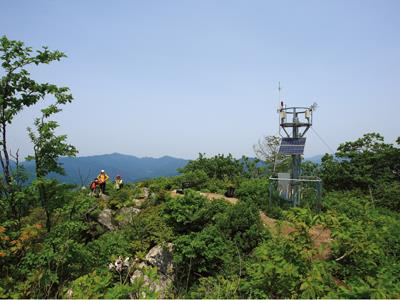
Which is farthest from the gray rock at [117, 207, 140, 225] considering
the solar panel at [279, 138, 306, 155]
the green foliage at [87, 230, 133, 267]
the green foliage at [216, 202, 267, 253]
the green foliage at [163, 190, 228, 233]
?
the solar panel at [279, 138, 306, 155]

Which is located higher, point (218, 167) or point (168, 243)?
point (218, 167)

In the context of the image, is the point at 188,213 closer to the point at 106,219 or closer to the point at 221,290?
the point at 221,290

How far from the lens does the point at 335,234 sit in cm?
501

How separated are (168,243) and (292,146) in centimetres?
777

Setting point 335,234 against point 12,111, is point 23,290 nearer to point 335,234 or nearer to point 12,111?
point 12,111

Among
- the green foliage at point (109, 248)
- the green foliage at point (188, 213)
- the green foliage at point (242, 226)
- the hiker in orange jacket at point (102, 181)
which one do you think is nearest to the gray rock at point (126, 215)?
the green foliage at point (109, 248)

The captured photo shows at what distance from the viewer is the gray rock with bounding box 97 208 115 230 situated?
12945 millimetres

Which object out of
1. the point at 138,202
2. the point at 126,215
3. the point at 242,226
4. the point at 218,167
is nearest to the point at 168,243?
the point at 242,226

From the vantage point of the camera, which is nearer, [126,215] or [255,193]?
[126,215]

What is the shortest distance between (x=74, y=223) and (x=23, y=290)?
5.59 ft

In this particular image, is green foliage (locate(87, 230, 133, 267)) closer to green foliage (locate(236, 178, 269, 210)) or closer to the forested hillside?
the forested hillside

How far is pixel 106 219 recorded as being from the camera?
13.3m

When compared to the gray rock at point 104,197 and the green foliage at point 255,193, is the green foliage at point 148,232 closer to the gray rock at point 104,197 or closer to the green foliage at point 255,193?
the gray rock at point 104,197

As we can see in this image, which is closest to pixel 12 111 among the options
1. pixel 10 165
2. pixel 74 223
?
pixel 10 165
